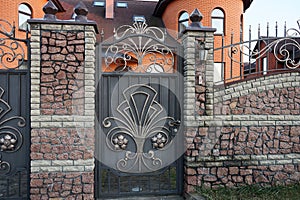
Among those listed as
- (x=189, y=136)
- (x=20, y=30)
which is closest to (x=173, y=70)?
(x=189, y=136)

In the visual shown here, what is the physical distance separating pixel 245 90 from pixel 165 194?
2080 millimetres

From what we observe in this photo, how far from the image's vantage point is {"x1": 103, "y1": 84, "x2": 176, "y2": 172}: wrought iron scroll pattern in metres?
3.82

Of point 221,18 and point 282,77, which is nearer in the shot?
point 282,77

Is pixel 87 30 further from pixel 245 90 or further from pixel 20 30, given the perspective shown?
pixel 20 30

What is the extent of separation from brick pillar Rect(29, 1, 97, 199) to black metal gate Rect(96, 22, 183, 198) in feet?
0.86

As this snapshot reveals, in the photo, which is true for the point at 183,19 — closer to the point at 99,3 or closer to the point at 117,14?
the point at 117,14

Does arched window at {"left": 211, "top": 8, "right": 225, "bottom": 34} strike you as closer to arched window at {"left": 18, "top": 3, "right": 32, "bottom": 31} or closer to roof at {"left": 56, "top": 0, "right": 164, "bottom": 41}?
roof at {"left": 56, "top": 0, "right": 164, "bottom": 41}

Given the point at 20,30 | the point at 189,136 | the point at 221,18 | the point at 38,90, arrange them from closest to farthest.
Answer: the point at 38,90 < the point at 189,136 < the point at 20,30 < the point at 221,18

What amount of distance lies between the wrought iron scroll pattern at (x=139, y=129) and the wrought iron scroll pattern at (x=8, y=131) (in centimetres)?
125

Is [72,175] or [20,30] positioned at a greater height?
[20,30]

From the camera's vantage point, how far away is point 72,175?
11.4 feet

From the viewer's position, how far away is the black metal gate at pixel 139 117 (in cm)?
378

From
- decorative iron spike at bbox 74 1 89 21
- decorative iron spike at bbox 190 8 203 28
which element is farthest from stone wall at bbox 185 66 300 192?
decorative iron spike at bbox 74 1 89 21

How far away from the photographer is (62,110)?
3494 millimetres
